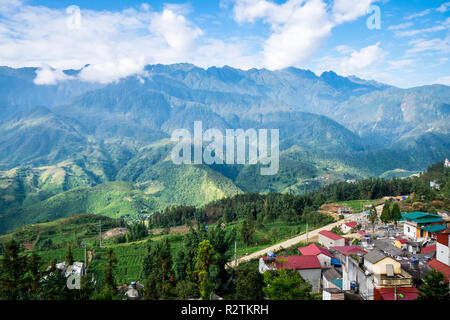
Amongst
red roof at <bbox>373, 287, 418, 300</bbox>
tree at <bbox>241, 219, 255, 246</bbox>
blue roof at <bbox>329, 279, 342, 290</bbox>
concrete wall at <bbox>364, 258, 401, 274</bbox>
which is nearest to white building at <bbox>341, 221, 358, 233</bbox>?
tree at <bbox>241, 219, 255, 246</bbox>

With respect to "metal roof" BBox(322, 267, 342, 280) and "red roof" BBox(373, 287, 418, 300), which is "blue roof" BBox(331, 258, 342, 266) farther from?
"red roof" BBox(373, 287, 418, 300)

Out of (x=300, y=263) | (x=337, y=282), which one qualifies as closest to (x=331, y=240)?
(x=300, y=263)

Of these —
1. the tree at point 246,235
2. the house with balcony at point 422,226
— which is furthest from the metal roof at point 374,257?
the tree at point 246,235

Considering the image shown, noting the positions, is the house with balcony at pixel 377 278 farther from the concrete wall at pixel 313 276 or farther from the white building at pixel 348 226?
the white building at pixel 348 226

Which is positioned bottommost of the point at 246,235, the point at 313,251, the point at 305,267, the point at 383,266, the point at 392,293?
the point at 246,235

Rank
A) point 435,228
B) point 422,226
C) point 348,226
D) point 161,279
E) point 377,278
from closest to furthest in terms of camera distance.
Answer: point 377,278, point 161,279, point 435,228, point 422,226, point 348,226

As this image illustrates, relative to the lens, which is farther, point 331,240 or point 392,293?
point 331,240

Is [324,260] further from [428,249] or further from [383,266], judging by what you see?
[383,266]
